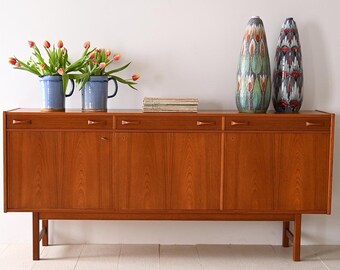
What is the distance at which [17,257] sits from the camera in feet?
12.1

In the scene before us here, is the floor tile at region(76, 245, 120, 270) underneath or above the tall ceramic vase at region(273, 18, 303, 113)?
underneath

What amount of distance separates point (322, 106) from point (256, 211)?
Result: 0.81m

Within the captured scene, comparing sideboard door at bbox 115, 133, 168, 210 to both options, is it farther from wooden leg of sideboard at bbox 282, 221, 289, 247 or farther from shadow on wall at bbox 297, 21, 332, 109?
shadow on wall at bbox 297, 21, 332, 109

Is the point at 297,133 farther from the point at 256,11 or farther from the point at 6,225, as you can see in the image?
the point at 6,225

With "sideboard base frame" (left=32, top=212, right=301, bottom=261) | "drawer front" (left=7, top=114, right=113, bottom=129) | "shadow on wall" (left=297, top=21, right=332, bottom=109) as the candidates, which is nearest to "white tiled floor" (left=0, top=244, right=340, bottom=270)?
"sideboard base frame" (left=32, top=212, right=301, bottom=261)

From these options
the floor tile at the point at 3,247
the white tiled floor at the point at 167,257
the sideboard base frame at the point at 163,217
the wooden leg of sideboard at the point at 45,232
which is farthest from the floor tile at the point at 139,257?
the floor tile at the point at 3,247

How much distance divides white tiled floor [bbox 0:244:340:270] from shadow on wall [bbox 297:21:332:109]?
0.89 meters

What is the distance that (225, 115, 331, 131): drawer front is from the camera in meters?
3.52

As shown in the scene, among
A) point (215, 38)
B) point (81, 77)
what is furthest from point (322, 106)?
point (81, 77)

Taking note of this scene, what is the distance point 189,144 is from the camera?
354 cm

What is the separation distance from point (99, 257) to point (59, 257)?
22 centimetres

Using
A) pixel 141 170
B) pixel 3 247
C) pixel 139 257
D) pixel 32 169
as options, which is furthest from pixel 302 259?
pixel 3 247

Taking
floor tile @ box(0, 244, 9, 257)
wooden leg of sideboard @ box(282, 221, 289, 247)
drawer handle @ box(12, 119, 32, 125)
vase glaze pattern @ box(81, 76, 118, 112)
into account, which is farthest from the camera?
Result: wooden leg of sideboard @ box(282, 221, 289, 247)

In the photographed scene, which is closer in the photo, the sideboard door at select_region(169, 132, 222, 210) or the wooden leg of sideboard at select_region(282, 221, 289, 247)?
the sideboard door at select_region(169, 132, 222, 210)
